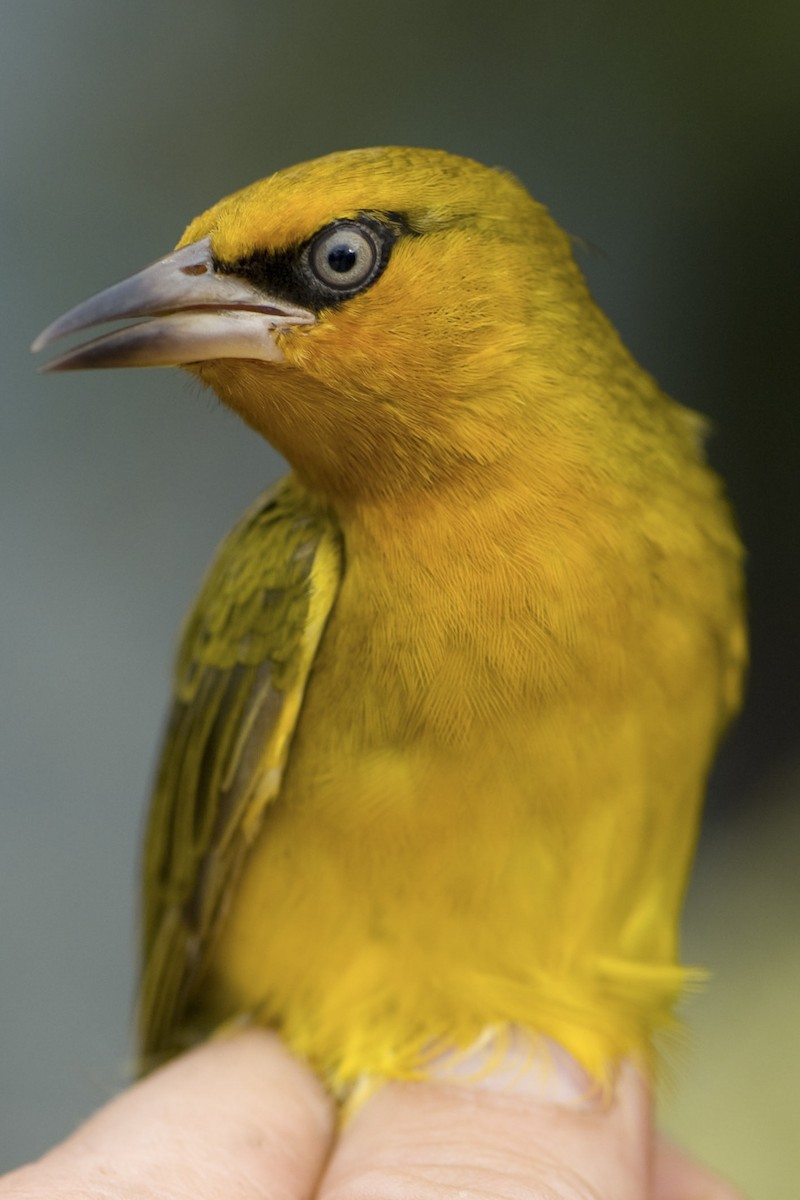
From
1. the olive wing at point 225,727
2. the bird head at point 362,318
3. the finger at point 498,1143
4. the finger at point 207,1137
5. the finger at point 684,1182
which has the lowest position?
the finger at point 684,1182

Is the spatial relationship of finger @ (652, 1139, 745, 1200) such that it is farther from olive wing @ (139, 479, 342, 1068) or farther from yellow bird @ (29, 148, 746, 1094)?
olive wing @ (139, 479, 342, 1068)

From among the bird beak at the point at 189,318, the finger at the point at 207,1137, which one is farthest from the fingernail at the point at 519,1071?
the bird beak at the point at 189,318

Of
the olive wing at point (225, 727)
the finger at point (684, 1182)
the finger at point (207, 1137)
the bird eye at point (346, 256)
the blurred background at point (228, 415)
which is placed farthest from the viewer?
the blurred background at point (228, 415)

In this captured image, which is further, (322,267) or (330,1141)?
(330,1141)

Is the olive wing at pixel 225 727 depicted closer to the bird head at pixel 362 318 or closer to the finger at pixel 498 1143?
the bird head at pixel 362 318

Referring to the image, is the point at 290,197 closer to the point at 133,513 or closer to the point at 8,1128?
the point at 133,513

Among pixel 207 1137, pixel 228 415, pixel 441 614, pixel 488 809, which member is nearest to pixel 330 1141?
pixel 207 1137

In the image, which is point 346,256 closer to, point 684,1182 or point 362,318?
point 362,318

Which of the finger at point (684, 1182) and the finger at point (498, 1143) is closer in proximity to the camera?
the finger at point (498, 1143)
